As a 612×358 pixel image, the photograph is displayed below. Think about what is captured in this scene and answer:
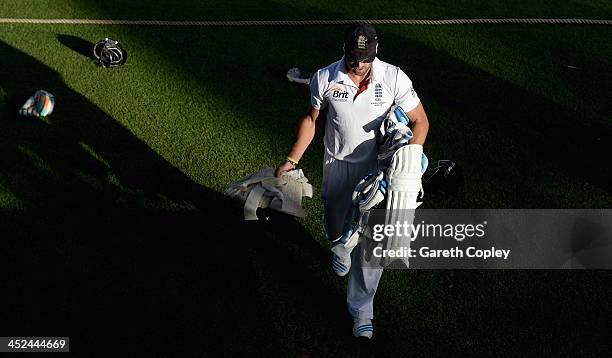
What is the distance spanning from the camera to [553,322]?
5398 mm

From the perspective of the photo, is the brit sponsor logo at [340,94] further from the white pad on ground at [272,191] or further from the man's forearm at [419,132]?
the white pad on ground at [272,191]

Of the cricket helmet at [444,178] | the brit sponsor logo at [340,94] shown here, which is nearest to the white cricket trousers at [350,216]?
the brit sponsor logo at [340,94]

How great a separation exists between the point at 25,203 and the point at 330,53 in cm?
487

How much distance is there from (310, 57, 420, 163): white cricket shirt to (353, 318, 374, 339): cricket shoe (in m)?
1.50

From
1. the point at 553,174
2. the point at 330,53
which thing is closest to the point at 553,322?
the point at 553,174

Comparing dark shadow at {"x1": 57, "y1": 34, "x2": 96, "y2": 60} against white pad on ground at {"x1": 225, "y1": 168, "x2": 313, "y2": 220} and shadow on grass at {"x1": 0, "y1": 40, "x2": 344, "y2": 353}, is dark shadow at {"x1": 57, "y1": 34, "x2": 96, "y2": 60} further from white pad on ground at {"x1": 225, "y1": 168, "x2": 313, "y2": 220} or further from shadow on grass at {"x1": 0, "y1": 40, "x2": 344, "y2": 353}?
white pad on ground at {"x1": 225, "y1": 168, "x2": 313, "y2": 220}

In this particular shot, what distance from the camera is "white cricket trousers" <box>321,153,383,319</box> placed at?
487 centimetres

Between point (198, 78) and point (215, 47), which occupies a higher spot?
point (215, 47)

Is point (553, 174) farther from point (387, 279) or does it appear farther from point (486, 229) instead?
point (387, 279)

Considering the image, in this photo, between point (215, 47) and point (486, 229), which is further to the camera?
point (215, 47)

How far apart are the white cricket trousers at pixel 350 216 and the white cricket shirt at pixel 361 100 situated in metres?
0.23

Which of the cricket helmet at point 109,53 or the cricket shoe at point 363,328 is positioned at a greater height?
the cricket helmet at point 109,53

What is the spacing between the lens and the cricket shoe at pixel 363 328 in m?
5.20

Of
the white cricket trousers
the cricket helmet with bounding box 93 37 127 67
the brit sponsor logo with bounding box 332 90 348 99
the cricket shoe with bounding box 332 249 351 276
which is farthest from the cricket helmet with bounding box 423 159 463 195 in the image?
the cricket helmet with bounding box 93 37 127 67
